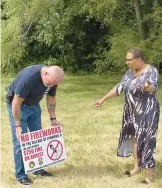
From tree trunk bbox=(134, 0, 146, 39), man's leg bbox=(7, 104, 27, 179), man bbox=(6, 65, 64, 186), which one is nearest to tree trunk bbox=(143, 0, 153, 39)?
tree trunk bbox=(134, 0, 146, 39)

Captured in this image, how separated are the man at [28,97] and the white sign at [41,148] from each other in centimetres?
14

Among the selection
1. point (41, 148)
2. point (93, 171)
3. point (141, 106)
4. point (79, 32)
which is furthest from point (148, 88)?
point (79, 32)

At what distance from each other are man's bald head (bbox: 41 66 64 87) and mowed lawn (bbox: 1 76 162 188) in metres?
1.30

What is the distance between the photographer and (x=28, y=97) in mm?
4609

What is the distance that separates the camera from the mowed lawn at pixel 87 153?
4.95 metres

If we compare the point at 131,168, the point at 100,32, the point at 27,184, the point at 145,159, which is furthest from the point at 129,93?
the point at 100,32

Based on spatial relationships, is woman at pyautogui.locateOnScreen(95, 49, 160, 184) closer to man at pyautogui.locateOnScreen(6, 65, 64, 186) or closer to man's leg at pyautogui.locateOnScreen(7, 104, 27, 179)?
man at pyautogui.locateOnScreen(6, 65, 64, 186)

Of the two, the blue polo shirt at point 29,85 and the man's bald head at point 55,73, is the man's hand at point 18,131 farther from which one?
the man's bald head at point 55,73

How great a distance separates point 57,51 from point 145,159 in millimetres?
17500

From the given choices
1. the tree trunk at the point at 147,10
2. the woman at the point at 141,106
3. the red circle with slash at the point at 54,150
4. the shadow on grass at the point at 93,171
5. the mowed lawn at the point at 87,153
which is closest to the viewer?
the woman at the point at 141,106

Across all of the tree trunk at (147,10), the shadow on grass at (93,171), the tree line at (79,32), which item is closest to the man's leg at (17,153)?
the shadow on grass at (93,171)

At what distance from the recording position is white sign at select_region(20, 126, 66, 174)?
182 inches

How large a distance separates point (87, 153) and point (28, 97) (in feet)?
6.25

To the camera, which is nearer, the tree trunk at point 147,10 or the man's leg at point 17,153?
the man's leg at point 17,153
